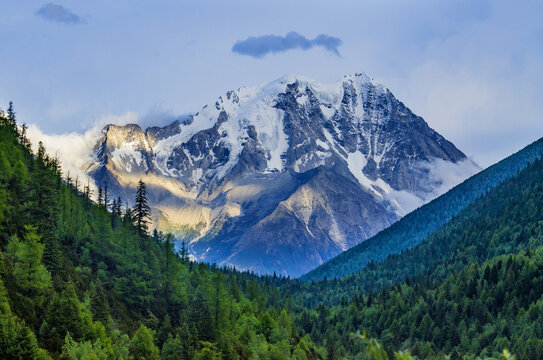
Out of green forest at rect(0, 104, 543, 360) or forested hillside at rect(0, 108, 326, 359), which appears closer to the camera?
forested hillside at rect(0, 108, 326, 359)

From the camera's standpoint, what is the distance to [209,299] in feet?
485

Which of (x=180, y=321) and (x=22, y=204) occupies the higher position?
(x=22, y=204)

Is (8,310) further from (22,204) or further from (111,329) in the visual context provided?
(22,204)

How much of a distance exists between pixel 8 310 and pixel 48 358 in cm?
858

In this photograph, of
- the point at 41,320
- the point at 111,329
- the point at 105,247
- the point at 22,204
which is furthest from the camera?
the point at 105,247

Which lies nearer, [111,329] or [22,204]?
[111,329]

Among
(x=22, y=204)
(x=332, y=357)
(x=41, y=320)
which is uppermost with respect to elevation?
(x=22, y=204)

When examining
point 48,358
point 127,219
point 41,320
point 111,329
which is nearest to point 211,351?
point 111,329

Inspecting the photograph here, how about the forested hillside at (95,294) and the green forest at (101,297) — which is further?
the green forest at (101,297)

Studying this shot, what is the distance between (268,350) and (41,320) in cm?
5361

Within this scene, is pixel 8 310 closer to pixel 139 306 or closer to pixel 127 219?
pixel 139 306

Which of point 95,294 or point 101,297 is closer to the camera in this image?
point 95,294

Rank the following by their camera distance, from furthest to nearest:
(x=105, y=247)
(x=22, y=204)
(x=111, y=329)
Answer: (x=105, y=247) < (x=22, y=204) < (x=111, y=329)

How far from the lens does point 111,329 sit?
115625 mm
